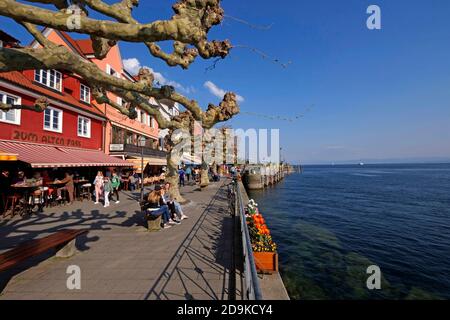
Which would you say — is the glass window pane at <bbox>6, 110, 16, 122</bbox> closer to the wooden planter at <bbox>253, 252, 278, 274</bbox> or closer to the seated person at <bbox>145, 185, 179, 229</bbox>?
the seated person at <bbox>145, 185, 179, 229</bbox>

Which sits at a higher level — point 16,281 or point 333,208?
point 16,281

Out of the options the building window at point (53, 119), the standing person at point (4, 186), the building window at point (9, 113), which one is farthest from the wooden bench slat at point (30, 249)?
the building window at point (53, 119)

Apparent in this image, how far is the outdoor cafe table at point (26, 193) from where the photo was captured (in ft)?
35.4

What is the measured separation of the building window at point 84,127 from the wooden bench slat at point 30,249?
14.4 meters

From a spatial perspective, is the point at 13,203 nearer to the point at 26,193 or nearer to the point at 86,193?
the point at 26,193

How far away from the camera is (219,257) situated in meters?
5.89

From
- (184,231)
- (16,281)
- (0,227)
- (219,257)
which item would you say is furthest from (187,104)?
(0,227)

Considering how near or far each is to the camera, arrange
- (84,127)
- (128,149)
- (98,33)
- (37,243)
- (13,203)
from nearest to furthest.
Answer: (98,33) < (37,243) < (13,203) < (84,127) < (128,149)

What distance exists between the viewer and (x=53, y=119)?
15.7m

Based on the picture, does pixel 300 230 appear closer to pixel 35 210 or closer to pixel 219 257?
pixel 219 257

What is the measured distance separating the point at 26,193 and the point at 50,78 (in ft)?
29.1

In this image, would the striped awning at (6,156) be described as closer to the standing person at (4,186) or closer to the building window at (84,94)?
the standing person at (4,186)

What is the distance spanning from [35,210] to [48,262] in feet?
25.9

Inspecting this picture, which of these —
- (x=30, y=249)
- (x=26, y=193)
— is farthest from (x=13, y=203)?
(x=30, y=249)
